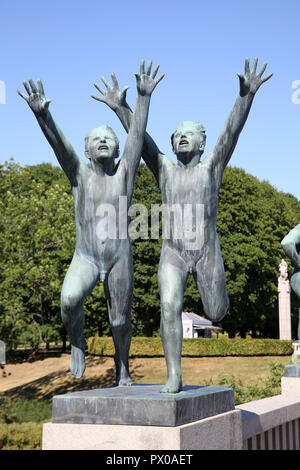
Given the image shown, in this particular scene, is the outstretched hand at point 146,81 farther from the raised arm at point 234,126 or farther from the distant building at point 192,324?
the distant building at point 192,324

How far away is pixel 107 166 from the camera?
495 cm

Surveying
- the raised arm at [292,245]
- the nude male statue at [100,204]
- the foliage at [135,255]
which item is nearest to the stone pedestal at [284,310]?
the foliage at [135,255]

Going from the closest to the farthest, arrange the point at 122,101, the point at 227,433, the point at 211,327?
the point at 227,433 < the point at 122,101 < the point at 211,327

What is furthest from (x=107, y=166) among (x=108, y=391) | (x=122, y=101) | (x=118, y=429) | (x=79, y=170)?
(x=118, y=429)

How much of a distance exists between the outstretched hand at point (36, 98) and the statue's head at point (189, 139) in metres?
1.12

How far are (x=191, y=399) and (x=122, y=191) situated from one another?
181cm

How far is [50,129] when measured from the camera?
4.81 metres

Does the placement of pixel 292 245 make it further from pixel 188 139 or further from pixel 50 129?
pixel 50 129

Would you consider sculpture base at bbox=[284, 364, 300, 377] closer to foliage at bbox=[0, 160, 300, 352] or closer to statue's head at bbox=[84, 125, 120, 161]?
statue's head at bbox=[84, 125, 120, 161]

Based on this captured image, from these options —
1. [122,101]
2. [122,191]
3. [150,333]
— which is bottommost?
[150,333]

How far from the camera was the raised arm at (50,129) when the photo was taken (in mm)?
4801

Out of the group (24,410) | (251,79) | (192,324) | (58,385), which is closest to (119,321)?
(251,79)
